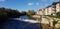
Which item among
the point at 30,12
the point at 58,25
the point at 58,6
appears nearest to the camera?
the point at 58,25

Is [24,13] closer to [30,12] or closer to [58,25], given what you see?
[30,12]

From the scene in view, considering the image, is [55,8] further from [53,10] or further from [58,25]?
[58,25]

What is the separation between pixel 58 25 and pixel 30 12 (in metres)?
76.7

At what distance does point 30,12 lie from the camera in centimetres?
10244

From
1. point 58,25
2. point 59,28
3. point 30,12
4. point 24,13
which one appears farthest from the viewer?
point 24,13

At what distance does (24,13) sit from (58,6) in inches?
1523

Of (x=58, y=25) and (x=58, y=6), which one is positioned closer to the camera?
(x=58, y=25)

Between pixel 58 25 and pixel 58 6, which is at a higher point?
pixel 58 6

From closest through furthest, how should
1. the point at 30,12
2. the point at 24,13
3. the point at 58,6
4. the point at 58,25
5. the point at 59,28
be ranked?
the point at 59,28 < the point at 58,25 < the point at 58,6 < the point at 30,12 < the point at 24,13

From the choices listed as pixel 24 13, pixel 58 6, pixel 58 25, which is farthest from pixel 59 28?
pixel 24 13

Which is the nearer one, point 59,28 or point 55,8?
point 59,28

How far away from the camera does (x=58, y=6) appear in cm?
8275

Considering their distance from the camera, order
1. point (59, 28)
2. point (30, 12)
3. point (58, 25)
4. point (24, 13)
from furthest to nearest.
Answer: point (24, 13) < point (30, 12) < point (58, 25) < point (59, 28)

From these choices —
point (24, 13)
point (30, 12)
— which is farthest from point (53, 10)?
point (24, 13)
